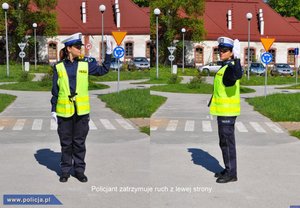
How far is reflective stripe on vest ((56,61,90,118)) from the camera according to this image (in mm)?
5914

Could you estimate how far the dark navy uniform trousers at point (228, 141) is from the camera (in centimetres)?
609

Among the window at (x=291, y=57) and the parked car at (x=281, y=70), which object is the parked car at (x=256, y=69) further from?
the window at (x=291, y=57)

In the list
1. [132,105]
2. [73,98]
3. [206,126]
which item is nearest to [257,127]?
[206,126]

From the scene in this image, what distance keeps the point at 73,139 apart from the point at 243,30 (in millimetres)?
43395

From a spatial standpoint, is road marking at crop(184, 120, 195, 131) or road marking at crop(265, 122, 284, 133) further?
road marking at crop(184, 120, 195, 131)

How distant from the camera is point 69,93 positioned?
593 centimetres

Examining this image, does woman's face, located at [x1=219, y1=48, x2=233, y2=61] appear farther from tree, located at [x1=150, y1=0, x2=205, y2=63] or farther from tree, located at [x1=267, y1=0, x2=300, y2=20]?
tree, located at [x1=267, y1=0, x2=300, y2=20]

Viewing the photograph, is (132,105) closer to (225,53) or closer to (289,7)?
(225,53)

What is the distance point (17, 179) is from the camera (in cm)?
605

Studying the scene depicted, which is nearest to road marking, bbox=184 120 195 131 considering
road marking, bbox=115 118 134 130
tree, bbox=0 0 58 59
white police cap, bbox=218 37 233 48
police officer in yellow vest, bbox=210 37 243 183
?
road marking, bbox=115 118 134 130

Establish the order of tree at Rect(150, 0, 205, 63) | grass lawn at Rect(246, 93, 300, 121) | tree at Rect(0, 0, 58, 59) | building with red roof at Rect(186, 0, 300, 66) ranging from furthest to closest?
building with red roof at Rect(186, 0, 300, 66) → tree at Rect(150, 0, 205, 63) → tree at Rect(0, 0, 58, 59) → grass lawn at Rect(246, 93, 300, 121)

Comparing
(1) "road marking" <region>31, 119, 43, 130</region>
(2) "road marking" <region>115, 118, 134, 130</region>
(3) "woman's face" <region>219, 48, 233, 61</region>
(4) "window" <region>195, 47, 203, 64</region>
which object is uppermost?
(4) "window" <region>195, 47, 203, 64</region>

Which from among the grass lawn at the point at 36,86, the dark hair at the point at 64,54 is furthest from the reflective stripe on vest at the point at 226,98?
the grass lawn at the point at 36,86

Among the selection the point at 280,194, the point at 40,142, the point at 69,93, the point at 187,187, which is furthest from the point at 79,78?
the point at 40,142
